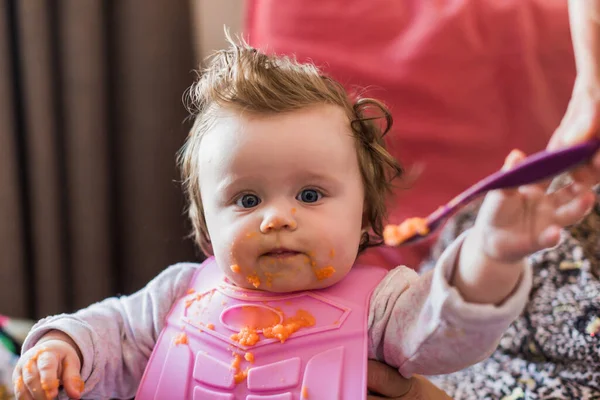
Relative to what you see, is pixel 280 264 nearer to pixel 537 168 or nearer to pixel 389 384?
pixel 389 384

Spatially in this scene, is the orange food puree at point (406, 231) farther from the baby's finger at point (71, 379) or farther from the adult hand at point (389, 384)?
the baby's finger at point (71, 379)

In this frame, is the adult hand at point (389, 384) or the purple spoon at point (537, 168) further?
the adult hand at point (389, 384)

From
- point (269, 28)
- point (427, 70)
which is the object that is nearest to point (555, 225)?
point (427, 70)

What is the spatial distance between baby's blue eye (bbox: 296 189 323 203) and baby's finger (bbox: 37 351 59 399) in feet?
1.22

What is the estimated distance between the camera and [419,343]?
2.35 ft

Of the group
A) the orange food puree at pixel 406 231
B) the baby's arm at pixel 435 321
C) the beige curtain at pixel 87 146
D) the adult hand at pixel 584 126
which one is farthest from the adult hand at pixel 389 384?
the beige curtain at pixel 87 146

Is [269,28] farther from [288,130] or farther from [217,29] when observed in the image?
[288,130]

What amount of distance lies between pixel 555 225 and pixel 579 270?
0.58 m

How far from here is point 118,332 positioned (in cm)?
90

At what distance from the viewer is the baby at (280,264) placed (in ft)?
2.33

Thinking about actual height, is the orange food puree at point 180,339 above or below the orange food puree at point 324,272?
below

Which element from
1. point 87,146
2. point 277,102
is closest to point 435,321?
point 277,102

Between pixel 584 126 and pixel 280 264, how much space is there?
38cm

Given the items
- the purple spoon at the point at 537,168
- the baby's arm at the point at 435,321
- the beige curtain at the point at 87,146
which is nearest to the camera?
the purple spoon at the point at 537,168
